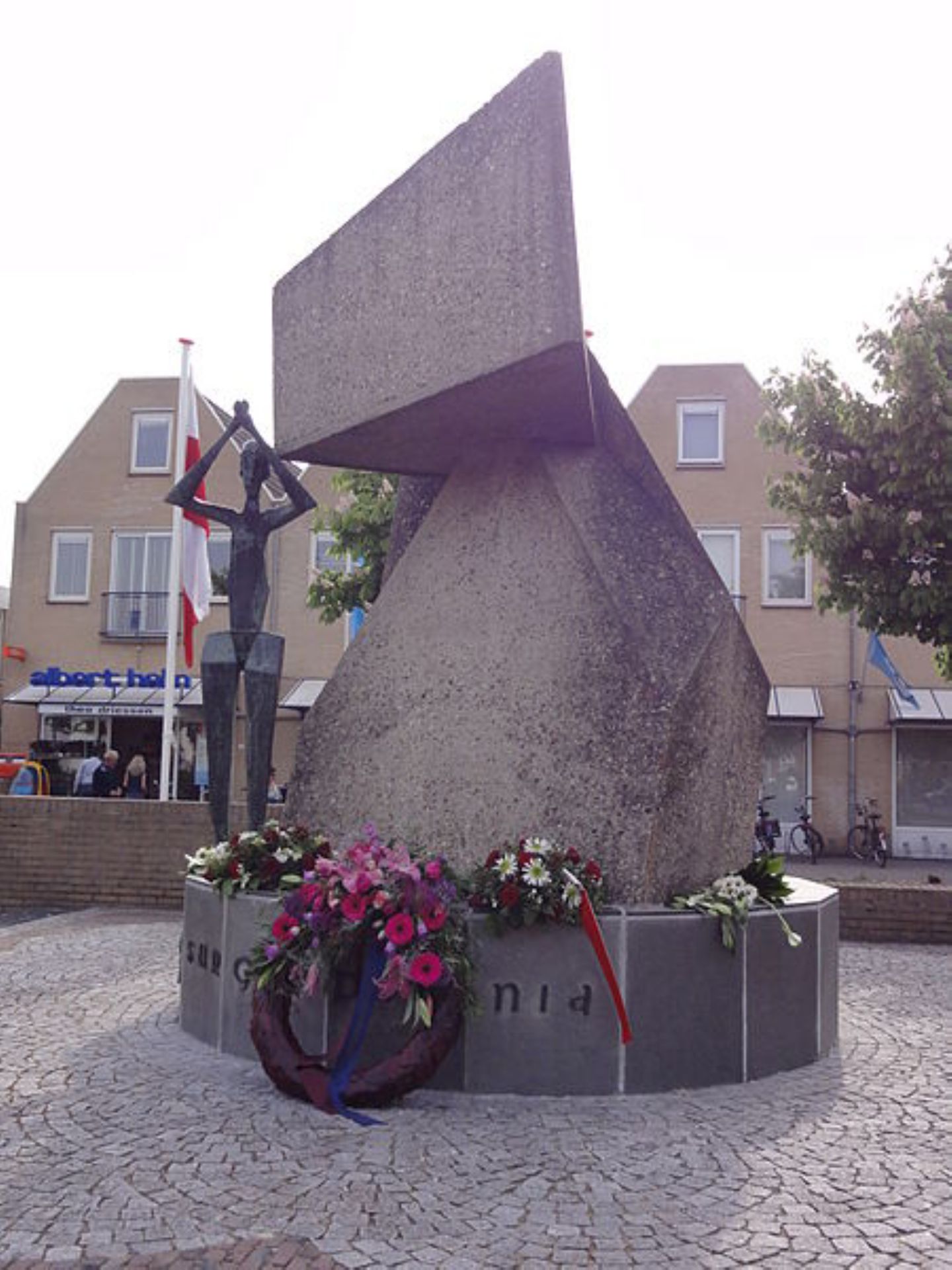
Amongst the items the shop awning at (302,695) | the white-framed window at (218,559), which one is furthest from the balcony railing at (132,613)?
the shop awning at (302,695)

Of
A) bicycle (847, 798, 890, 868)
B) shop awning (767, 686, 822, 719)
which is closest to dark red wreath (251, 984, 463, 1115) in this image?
bicycle (847, 798, 890, 868)

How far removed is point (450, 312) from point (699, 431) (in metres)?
21.1

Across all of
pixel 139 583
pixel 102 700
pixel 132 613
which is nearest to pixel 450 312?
pixel 102 700

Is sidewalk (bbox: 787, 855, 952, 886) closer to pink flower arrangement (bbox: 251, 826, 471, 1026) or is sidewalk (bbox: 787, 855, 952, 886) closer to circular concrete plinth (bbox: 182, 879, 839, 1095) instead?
circular concrete plinth (bbox: 182, 879, 839, 1095)

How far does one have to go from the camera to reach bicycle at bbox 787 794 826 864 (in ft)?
73.3

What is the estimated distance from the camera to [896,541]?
13.0 meters

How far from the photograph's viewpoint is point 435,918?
5.06 meters

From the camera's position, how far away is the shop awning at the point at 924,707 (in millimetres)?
23328

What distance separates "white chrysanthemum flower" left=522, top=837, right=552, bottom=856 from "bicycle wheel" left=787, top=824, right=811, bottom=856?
18450 mm

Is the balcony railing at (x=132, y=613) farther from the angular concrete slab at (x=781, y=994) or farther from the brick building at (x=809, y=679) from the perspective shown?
the angular concrete slab at (x=781, y=994)

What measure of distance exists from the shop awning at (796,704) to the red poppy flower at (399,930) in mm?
19308

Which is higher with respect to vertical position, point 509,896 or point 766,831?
point 509,896

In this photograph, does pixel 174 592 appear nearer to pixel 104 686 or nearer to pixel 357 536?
pixel 357 536

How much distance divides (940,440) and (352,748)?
801 centimetres
